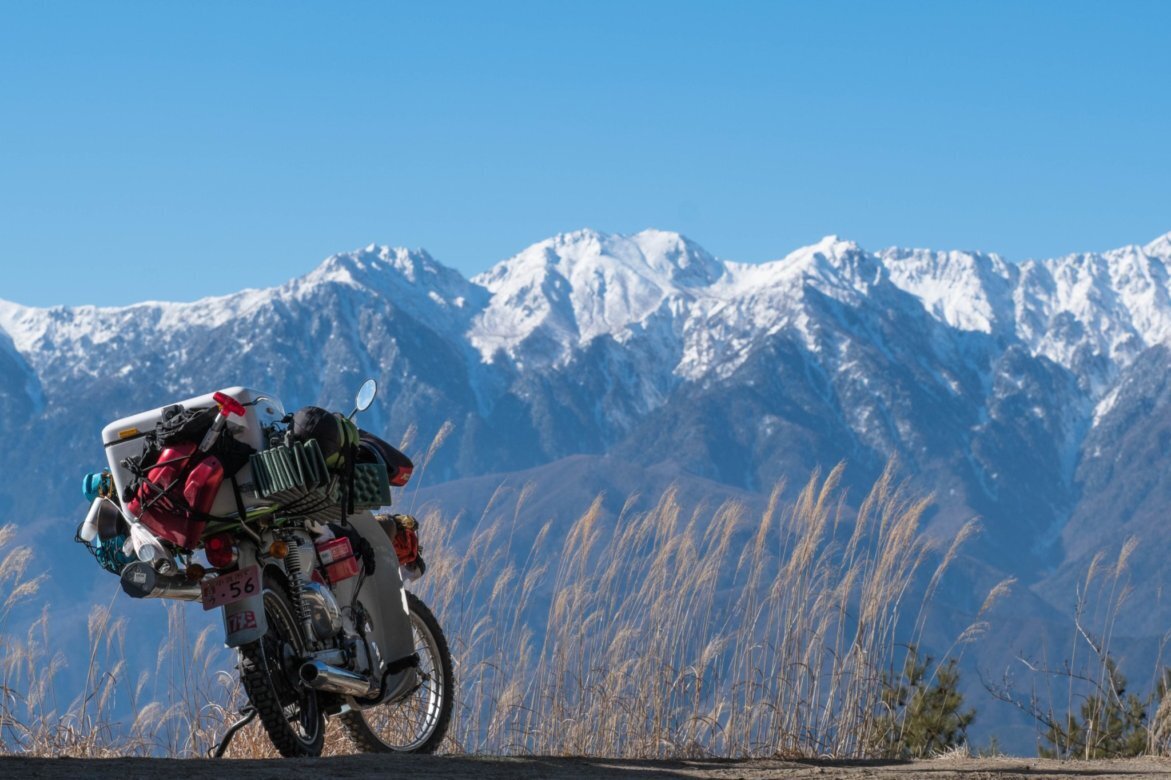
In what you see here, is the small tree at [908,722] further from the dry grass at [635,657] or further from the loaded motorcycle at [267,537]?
the loaded motorcycle at [267,537]

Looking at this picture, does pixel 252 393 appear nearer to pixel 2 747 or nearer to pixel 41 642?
pixel 2 747

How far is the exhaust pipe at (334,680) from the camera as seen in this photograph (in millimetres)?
5762

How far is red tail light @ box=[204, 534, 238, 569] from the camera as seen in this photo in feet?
18.8

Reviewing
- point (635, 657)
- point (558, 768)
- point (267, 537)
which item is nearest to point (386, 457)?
point (267, 537)

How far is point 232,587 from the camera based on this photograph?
5.63 m

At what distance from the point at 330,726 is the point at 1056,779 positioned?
3.01 metres

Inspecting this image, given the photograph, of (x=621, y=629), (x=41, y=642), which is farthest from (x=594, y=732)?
(x=41, y=642)

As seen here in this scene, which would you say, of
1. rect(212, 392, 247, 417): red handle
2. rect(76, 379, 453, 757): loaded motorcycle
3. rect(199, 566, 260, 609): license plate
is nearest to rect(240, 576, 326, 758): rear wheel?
rect(76, 379, 453, 757): loaded motorcycle

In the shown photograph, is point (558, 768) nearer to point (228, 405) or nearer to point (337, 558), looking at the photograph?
point (337, 558)

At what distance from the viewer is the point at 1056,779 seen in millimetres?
6035

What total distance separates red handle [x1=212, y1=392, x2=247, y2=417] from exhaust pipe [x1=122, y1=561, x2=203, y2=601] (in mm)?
589

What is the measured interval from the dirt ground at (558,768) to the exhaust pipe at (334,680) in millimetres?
283

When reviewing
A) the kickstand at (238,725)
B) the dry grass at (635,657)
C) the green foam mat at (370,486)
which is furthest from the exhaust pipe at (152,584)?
the dry grass at (635,657)

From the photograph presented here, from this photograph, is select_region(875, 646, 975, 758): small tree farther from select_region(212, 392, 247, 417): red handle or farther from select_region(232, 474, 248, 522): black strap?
select_region(212, 392, 247, 417): red handle
